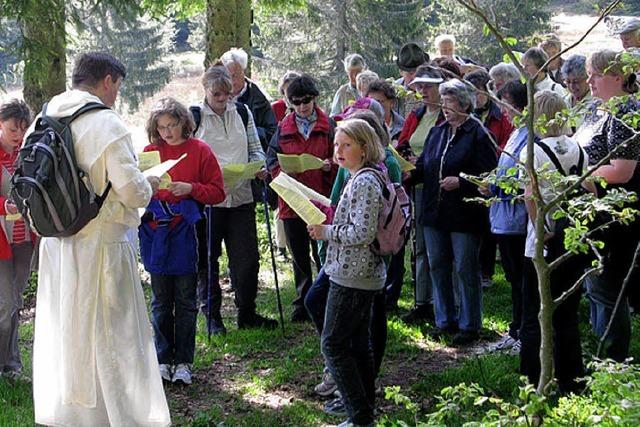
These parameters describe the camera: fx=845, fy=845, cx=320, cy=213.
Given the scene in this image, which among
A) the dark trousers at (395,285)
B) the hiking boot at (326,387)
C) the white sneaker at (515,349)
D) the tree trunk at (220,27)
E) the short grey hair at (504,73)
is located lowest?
the hiking boot at (326,387)

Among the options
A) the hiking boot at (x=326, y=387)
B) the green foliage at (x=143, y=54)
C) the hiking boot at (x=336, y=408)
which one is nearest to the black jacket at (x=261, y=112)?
the hiking boot at (x=326, y=387)

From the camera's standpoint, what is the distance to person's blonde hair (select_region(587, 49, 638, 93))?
16.8 feet

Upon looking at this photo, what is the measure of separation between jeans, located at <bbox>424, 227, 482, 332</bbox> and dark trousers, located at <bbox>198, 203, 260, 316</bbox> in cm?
161

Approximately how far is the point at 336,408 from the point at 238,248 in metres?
2.39

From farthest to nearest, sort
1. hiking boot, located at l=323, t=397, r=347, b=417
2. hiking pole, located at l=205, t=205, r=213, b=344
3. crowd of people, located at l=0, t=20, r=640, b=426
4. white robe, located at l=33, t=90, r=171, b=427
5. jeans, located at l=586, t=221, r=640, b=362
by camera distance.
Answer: hiking pole, located at l=205, t=205, r=213, b=344
hiking boot, located at l=323, t=397, r=347, b=417
jeans, located at l=586, t=221, r=640, b=362
crowd of people, located at l=0, t=20, r=640, b=426
white robe, located at l=33, t=90, r=171, b=427

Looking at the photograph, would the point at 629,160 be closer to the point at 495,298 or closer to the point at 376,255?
the point at 376,255

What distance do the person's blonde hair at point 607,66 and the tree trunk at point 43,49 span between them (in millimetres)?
5292

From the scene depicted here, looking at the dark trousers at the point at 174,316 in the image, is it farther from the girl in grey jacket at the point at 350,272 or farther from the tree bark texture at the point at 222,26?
the tree bark texture at the point at 222,26

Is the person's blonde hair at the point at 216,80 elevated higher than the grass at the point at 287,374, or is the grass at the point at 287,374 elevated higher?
the person's blonde hair at the point at 216,80

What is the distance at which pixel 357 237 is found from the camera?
4.96 metres

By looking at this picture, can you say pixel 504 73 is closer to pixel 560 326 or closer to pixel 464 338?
pixel 464 338

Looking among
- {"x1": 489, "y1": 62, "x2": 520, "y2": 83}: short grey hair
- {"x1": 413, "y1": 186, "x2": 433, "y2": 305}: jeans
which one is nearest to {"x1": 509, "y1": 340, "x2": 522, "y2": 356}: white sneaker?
{"x1": 413, "y1": 186, "x2": 433, "y2": 305}: jeans

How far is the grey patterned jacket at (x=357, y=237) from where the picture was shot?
195 inches

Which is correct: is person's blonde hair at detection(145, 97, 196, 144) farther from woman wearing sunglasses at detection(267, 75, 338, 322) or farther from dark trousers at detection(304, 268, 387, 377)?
dark trousers at detection(304, 268, 387, 377)
